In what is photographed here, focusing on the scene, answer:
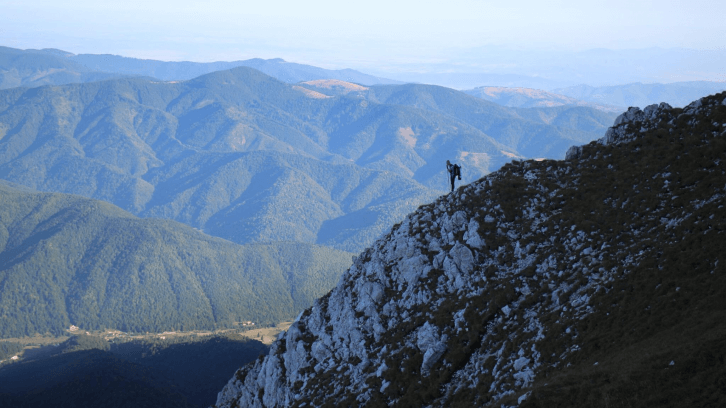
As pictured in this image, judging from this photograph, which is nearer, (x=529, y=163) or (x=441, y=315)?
(x=441, y=315)

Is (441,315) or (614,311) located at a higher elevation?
(614,311)

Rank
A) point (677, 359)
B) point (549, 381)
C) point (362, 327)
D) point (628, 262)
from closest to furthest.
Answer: point (677, 359) → point (549, 381) → point (628, 262) → point (362, 327)

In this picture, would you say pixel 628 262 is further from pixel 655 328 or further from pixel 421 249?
pixel 421 249

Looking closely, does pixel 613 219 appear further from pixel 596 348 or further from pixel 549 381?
pixel 549 381

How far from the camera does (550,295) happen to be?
51.3 m

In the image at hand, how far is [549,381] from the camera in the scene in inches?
1543

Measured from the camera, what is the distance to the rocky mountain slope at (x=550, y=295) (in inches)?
1474

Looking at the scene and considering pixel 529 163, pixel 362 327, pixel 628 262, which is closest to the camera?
pixel 628 262

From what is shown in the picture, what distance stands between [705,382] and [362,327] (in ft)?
134

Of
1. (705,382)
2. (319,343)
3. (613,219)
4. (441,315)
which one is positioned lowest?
(319,343)

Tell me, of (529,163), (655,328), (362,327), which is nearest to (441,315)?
(362,327)

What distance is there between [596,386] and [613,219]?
2599cm

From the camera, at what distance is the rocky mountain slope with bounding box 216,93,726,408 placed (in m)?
37.4

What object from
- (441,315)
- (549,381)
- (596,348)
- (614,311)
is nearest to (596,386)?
(549,381)
